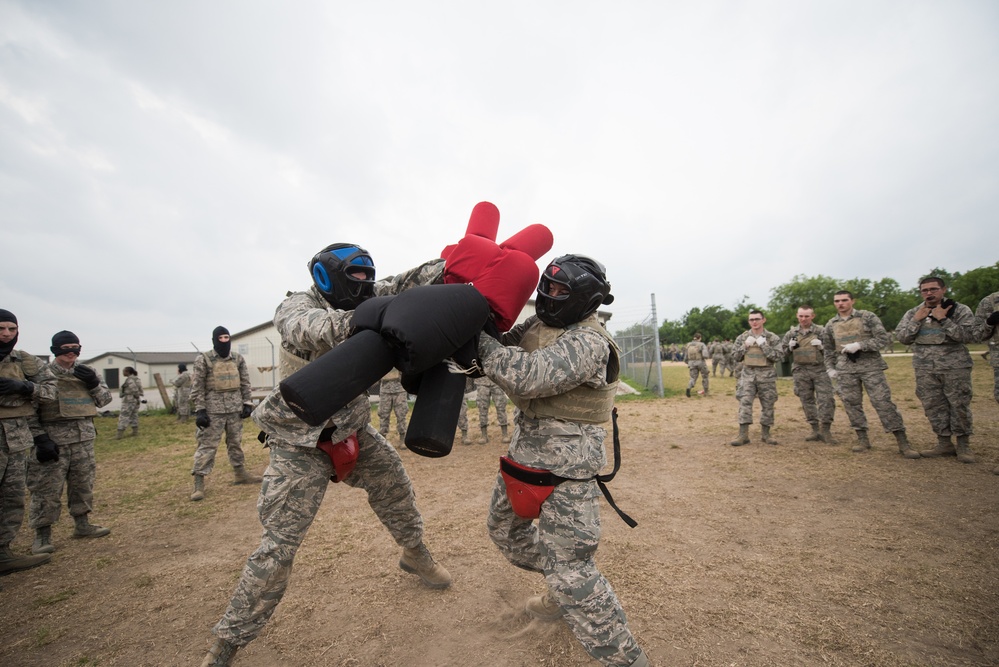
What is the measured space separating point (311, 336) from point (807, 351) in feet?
28.9

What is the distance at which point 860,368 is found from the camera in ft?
23.2

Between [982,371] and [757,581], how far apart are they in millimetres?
22189

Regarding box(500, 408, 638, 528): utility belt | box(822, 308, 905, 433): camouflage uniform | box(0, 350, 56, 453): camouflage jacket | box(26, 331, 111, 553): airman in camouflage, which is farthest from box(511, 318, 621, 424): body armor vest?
box(822, 308, 905, 433): camouflage uniform

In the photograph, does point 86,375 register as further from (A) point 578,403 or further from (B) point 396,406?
(A) point 578,403

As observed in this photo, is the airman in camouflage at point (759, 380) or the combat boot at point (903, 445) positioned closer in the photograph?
the combat boot at point (903, 445)

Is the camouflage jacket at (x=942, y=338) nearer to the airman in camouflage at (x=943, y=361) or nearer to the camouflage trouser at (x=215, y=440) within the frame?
the airman in camouflage at (x=943, y=361)

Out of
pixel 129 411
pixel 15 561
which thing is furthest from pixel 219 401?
pixel 129 411

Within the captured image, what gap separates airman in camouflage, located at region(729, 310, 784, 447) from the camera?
8.09m

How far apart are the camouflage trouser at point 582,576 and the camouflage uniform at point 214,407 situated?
6457 mm

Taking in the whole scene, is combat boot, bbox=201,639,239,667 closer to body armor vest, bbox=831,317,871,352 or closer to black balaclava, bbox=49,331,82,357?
black balaclava, bbox=49,331,82,357

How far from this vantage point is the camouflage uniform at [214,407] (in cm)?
679

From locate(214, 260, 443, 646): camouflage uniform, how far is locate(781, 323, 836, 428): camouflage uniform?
8195mm

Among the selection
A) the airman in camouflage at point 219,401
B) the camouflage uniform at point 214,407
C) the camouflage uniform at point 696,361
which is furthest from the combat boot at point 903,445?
the camouflage uniform at point 214,407

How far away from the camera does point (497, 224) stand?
2625mm
